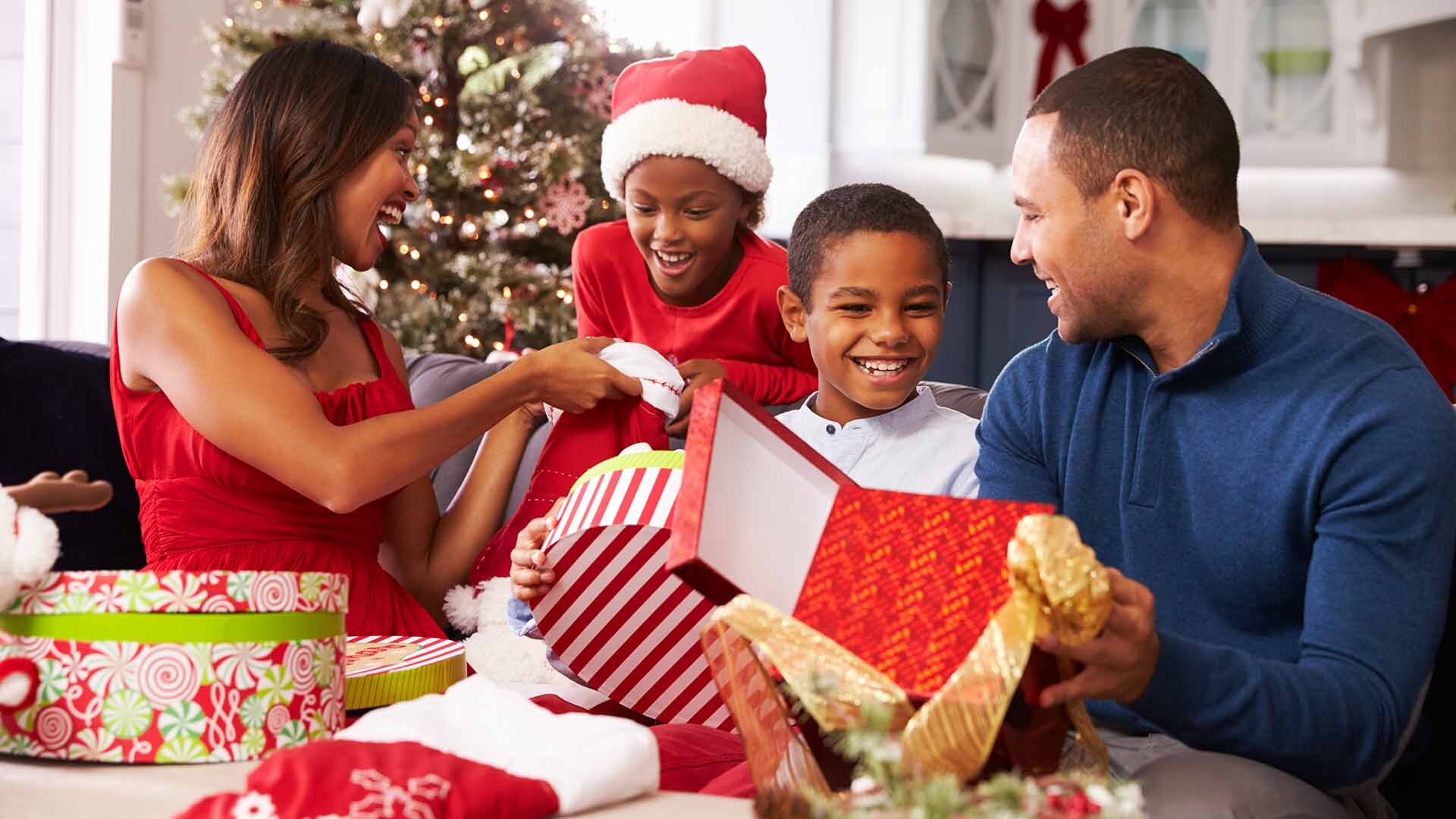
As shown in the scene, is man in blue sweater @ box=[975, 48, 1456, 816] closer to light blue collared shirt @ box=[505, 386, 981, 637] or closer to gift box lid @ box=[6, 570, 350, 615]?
light blue collared shirt @ box=[505, 386, 981, 637]

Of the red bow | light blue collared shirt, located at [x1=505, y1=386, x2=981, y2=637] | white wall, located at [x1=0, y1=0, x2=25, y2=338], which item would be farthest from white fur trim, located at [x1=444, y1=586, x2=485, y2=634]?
the red bow

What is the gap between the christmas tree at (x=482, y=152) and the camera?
3.72m

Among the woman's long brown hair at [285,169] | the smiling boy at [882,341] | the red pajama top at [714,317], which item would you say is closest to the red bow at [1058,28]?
the red pajama top at [714,317]

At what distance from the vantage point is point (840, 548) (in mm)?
775

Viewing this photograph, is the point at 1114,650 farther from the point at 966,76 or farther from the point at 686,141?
the point at 966,76

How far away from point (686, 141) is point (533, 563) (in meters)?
1.27

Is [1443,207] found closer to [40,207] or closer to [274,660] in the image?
[40,207]

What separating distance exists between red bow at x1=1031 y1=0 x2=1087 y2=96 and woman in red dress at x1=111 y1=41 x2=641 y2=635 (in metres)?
3.95

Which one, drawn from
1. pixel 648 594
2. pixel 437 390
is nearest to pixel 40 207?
pixel 437 390

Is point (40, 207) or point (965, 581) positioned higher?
point (40, 207)

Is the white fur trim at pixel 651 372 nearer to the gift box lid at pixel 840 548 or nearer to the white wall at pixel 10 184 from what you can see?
the gift box lid at pixel 840 548

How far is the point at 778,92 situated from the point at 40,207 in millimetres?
2540

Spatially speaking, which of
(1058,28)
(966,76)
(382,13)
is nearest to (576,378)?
(382,13)

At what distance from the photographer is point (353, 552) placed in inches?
72.9
